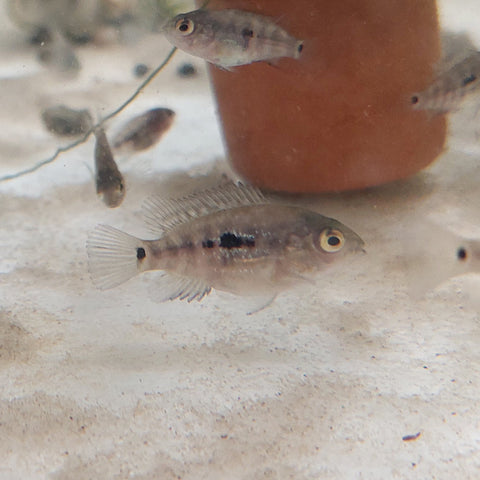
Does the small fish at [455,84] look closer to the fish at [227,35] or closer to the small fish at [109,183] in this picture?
the fish at [227,35]

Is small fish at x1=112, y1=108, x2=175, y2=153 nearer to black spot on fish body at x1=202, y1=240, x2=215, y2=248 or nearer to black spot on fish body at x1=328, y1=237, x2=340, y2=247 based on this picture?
black spot on fish body at x1=202, y1=240, x2=215, y2=248

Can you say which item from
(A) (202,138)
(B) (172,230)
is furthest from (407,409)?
(A) (202,138)

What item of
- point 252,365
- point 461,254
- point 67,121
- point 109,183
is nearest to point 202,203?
point 252,365

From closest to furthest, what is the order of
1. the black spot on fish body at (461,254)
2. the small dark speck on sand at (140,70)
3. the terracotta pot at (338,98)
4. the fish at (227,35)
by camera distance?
the black spot on fish body at (461,254) < the fish at (227,35) < the terracotta pot at (338,98) < the small dark speck on sand at (140,70)

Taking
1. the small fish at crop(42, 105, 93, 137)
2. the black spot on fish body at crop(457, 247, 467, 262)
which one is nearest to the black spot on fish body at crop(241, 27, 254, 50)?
the black spot on fish body at crop(457, 247, 467, 262)

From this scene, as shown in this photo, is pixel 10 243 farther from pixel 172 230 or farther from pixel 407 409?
pixel 407 409

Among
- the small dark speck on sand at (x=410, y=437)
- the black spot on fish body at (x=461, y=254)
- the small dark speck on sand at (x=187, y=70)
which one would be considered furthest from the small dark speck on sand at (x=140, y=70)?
the small dark speck on sand at (x=410, y=437)
